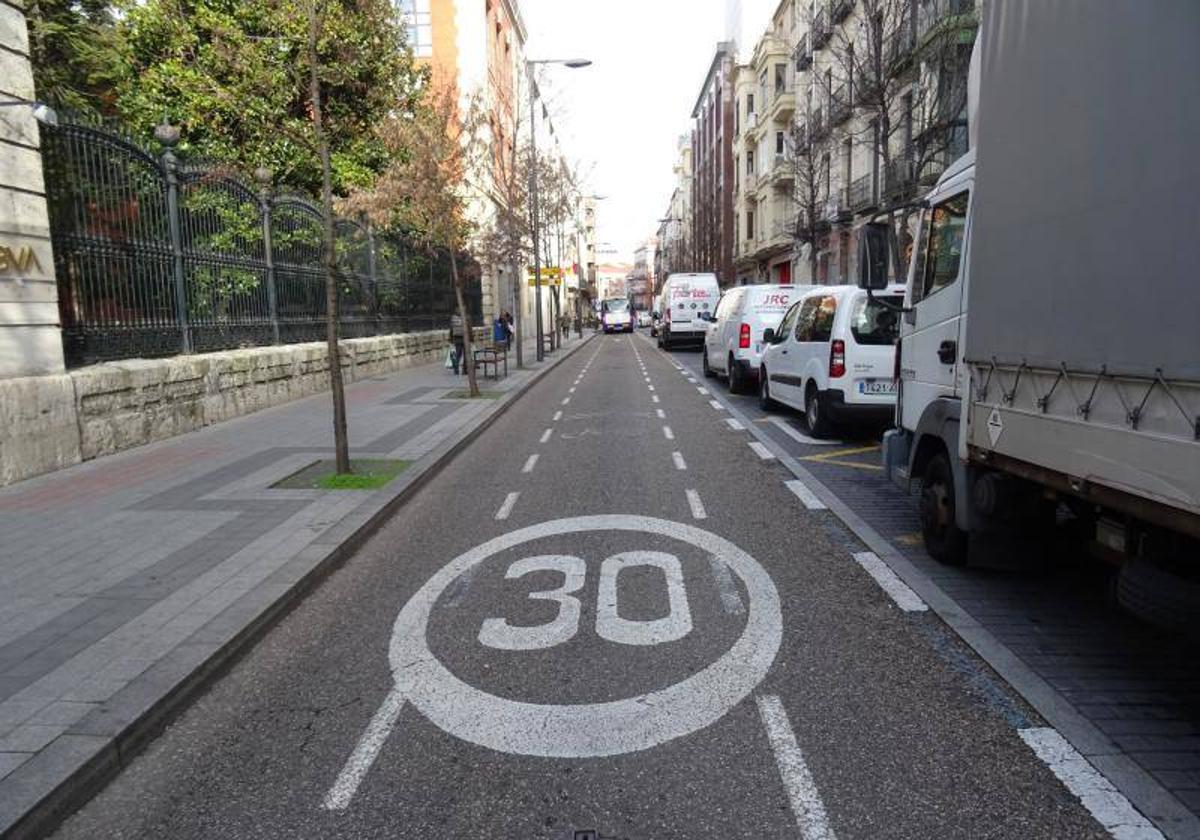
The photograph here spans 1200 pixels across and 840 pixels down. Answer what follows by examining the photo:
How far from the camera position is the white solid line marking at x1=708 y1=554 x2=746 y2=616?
4.87m

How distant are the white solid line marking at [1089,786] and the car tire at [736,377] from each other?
13.5 m

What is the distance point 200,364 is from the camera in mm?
11766

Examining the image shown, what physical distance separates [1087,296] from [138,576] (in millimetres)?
5491

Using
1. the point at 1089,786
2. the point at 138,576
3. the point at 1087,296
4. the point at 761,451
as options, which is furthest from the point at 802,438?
the point at 1089,786

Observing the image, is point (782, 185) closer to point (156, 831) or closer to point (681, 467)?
point (681, 467)

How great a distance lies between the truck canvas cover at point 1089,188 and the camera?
2793mm

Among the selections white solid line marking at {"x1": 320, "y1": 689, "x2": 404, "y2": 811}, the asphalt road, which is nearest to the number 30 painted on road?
the asphalt road

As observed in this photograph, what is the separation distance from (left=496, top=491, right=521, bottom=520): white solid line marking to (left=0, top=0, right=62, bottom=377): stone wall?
202 inches

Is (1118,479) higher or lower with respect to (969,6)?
lower

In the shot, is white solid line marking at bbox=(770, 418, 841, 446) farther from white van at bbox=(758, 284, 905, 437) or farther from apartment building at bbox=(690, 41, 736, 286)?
apartment building at bbox=(690, 41, 736, 286)

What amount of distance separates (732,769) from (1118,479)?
1841 millimetres

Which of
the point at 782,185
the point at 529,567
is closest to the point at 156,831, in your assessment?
the point at 529,567

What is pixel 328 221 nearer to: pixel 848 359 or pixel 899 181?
pixel 848 359

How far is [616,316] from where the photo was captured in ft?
225
